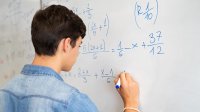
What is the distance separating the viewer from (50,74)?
1022 mm

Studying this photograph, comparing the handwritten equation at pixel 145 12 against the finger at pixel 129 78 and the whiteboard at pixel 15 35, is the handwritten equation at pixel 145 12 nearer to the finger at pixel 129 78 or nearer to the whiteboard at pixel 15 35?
the finger at pixel 129 78

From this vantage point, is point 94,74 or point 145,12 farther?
point 94,74

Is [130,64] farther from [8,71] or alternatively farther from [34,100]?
[8,71]

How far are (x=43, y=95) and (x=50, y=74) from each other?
0.08m

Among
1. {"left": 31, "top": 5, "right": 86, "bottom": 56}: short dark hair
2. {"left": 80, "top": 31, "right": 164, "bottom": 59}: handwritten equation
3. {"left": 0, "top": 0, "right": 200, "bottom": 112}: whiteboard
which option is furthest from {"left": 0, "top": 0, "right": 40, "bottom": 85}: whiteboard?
{"left": 31, "top": 5, "right": 86, "bottom": 56}: short dark hair

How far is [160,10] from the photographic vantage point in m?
1.12

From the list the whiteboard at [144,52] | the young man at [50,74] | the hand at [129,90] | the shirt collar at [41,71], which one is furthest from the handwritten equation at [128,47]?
the shirt collar at [41,71]

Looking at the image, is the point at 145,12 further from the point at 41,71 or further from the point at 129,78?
the point at 41,71

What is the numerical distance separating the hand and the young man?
0.21 metres

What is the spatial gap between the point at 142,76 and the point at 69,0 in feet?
1.90

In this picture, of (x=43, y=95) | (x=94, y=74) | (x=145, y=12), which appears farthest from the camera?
(x=94, y=74)

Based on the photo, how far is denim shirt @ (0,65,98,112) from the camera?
964mm

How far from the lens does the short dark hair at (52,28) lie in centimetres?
102

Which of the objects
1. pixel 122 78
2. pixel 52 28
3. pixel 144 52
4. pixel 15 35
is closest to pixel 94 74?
pixel 122 78
